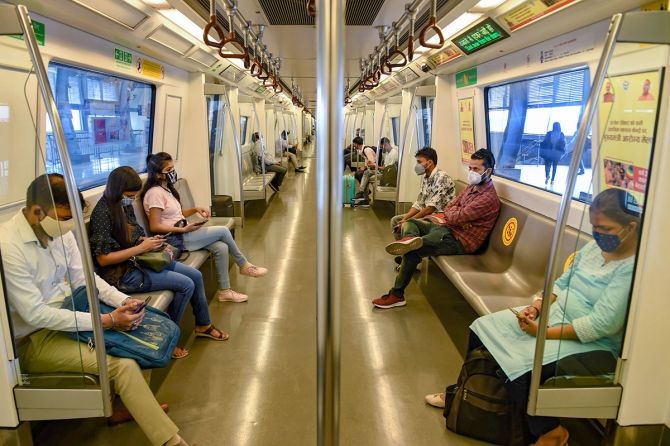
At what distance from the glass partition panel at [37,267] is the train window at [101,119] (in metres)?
1.47

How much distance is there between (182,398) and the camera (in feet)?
10.1

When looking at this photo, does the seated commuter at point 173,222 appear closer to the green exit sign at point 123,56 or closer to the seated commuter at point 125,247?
the seated commuter at point 125,247

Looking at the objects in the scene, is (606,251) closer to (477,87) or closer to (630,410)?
(630,410)

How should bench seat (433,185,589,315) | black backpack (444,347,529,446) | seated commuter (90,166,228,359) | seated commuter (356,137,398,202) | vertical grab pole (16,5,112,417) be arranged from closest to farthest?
1. vertical grab pole (16,5,112,417)
2. black backpack (444,347,529,446)
3. seated commuter (90,166,228,359)
4. bench seat (433,185,589,315)
5. seated commuter (356,137,398,202)

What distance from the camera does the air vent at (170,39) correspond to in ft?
13.4

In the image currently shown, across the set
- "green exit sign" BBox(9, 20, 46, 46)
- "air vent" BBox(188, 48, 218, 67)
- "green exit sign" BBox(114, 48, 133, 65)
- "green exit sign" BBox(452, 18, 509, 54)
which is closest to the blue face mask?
"green exit sign" BBox(452, 18, 509, 54)

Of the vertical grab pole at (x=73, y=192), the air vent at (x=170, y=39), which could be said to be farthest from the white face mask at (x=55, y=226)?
the air vent at (x=170, y=39)

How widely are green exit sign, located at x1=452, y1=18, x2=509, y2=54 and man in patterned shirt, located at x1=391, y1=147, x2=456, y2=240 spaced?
124 cm

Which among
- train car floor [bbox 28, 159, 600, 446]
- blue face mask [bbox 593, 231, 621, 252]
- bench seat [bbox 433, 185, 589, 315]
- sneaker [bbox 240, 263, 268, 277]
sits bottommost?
train car floor [bbox 28, 159, 600, 446]

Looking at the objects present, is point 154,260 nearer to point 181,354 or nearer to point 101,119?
point 181,354

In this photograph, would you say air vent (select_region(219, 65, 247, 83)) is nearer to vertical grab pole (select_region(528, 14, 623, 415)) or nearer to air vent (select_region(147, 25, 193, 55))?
air vent (select_region(147, 25, 193, 55))

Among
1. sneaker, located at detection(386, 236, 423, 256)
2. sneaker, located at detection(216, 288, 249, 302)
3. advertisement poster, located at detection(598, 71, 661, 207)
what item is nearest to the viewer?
advertisement poster, located at detection(598, 71, 661, 207)

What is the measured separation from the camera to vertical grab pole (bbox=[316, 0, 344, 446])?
1.06m

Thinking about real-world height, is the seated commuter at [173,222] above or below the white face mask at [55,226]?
below
